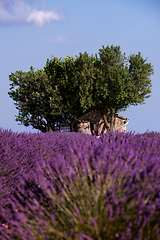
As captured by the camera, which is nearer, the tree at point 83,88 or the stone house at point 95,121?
the tree at point 83,88

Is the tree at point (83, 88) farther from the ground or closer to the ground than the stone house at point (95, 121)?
farther from the ground

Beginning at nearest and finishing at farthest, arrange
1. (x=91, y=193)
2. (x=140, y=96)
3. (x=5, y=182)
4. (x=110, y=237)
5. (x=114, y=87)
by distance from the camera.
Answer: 1. (x=110, y=237)
2. (x=91, y=193)
3. (x=5, y=182)
4. (x=114, y=87)
5. (x=140, y=96)

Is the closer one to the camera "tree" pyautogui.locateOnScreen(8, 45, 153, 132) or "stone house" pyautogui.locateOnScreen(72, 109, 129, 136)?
"tree" pyautogui.locateOnScreen(8, 45, 153, 132)

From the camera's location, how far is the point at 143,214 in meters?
2.38

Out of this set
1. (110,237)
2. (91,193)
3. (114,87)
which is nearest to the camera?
(110,237)

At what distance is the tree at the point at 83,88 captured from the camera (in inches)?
835

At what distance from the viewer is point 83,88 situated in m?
21.1

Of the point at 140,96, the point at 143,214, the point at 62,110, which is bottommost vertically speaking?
the point at 143,214

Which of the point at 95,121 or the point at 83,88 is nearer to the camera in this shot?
the point at 83,88

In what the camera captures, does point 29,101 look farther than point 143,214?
Yes

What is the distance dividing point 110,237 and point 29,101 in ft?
69.9

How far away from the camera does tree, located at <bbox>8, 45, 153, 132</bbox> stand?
2120cm

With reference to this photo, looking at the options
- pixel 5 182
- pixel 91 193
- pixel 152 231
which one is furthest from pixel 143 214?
pixel 5 182

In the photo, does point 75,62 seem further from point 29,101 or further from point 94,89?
point 29,101
